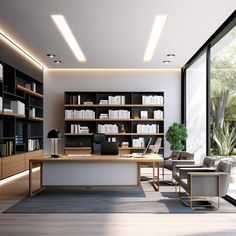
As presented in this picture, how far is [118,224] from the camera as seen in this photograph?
187 inches

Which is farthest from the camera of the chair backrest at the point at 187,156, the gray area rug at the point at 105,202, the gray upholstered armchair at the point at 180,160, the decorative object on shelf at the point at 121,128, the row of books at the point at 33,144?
the decorative object on shelf at the point at 121,128

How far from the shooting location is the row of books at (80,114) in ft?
39.1

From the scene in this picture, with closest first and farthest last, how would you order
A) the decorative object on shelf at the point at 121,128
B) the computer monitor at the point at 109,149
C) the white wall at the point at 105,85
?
the computer monitor at the point at 109,149 < the decorative object on shelf at the point at 121,128 < the white wall at the point at 105,85

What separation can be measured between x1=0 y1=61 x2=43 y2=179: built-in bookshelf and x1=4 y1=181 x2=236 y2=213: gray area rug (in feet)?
5.90

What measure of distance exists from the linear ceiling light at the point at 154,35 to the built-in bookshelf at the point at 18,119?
330 centimetres

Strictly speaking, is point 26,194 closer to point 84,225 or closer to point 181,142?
point 84,225

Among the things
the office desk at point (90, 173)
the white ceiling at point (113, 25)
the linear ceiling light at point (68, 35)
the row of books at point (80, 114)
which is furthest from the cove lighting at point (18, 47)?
the office desk at point (90, 173)

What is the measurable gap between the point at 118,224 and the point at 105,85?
7990 mm

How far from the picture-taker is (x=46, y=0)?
5.95m

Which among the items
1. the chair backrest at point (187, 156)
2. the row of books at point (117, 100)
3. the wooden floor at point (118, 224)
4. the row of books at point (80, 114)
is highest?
the row of books at point (117, 100)

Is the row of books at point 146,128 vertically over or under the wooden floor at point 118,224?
over

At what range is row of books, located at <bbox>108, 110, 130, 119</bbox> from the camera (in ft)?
39.2

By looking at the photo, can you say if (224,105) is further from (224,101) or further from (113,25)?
(113,25)

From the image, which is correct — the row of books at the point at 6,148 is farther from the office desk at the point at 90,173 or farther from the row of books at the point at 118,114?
the row of books at the point at 118,114
